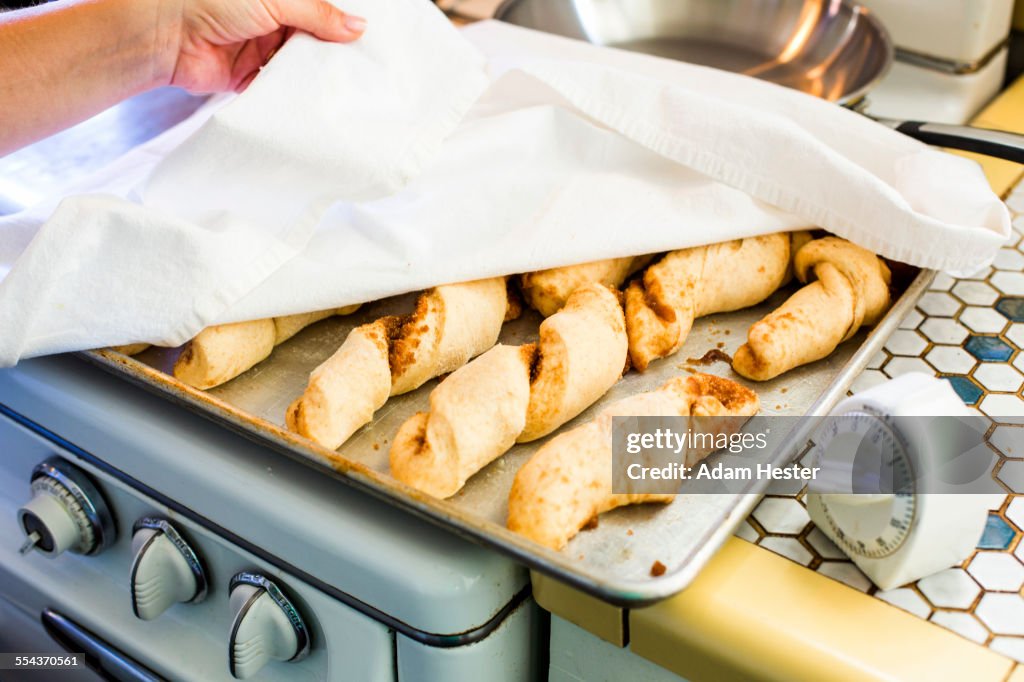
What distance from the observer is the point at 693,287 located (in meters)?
0.87

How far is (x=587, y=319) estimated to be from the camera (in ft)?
2.64

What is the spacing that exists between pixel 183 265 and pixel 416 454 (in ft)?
0.97

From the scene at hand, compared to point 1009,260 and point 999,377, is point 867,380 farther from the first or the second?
point 1009,260

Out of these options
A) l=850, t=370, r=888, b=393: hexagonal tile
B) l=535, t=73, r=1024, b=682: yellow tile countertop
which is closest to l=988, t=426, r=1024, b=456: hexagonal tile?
l=535, t=73, r=1024, b=682: yellow tile countertop

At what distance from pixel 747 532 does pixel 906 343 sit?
0.31 meters

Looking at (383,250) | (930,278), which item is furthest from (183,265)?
(930,278)

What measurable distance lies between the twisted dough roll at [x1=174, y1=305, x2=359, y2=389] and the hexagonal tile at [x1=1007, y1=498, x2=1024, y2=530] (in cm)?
66

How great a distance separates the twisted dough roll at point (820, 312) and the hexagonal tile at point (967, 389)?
3.7 inches

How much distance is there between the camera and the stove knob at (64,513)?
2.95 ft

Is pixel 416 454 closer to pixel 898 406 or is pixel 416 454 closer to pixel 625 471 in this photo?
pixel 625 471

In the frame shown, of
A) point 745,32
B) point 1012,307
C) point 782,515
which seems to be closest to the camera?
point 782,515

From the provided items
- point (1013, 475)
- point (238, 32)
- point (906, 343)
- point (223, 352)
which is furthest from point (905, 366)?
point (238, 32)

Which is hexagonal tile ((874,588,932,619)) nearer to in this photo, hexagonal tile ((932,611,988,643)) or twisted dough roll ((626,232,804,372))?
hexagonal tile ((932,611,988,643))

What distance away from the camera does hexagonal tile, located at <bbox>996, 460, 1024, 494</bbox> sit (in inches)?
28.8
